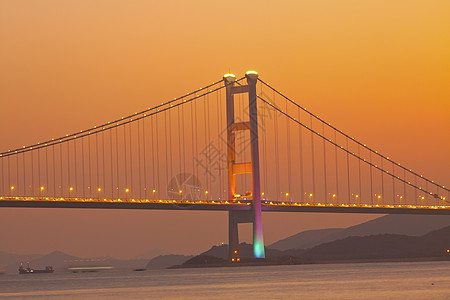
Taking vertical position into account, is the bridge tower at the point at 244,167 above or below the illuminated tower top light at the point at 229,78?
below

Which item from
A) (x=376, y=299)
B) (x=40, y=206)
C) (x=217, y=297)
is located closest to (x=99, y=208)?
(x=40, y=206)

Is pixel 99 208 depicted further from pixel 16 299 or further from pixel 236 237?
pixel 16 299

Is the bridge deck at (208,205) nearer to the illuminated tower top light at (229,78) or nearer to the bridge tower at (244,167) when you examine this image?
the bridge tower at (244,167)

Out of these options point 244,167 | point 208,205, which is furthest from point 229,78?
point 208,205

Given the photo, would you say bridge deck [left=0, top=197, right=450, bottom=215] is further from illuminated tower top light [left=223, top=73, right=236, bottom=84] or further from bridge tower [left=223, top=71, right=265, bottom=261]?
illuminated tower top light [left=223, top=73, right=236, bottom=84]

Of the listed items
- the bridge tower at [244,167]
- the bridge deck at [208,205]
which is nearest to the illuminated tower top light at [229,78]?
the bridge tower at [244,167]

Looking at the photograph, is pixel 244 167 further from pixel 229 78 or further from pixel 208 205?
pixel 229 78

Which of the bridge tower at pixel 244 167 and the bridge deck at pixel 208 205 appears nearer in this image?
the bridge deck at pixel 208 205
